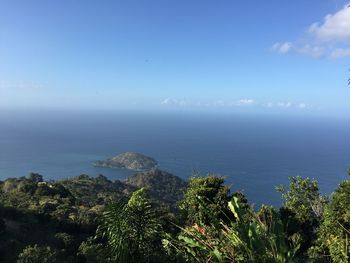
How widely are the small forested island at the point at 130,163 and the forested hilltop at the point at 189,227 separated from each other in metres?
82.1

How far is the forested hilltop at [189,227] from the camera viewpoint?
3598mm

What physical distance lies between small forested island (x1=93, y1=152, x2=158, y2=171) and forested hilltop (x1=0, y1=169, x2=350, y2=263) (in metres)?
82.1

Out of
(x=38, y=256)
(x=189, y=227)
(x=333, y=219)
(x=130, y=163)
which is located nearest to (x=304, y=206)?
(x=333, y=219)

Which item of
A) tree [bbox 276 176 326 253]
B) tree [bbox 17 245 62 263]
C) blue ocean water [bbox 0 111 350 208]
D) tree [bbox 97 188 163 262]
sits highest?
tree [bbox 97 188 163 262]

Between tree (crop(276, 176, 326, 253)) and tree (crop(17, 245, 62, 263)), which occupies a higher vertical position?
tree (crop(276, 176, 326, 253))

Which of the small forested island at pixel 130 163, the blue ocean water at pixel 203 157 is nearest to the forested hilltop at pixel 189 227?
the blue ocean water at pixel 203 157

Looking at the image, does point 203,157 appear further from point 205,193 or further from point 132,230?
point 132,230

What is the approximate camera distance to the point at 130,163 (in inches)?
4813

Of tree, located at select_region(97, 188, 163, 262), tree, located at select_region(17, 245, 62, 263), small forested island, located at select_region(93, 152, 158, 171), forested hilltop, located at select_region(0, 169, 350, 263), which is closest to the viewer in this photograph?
forested hilltop, located at select_region(0, 169, 350, 263)

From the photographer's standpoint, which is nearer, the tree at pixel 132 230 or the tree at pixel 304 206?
the tree at pixel 132 230

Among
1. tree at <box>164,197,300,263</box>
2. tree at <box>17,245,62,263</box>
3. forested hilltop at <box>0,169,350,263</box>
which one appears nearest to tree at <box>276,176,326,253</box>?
forested hilltop at <box>0,169,350,263</box>

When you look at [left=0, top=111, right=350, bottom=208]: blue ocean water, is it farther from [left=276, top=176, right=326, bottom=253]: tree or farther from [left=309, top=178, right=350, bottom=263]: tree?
[left=309, top=178, right=350, bottom=263]: tree

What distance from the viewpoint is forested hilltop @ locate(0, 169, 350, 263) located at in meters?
3.60

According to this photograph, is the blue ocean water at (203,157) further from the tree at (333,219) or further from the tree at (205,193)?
the tree at (333,219)
